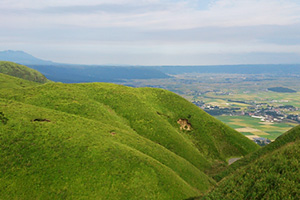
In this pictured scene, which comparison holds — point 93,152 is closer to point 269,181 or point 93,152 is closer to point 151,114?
point 269,181

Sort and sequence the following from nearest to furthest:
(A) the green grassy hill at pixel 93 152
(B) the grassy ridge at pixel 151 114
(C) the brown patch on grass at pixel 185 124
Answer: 1. (A) the green grassy hill at pixel 93 152
2. (B) the grassy ridge at pixel 151 114
3. (C) the brown patch on grass at pixel 185 124

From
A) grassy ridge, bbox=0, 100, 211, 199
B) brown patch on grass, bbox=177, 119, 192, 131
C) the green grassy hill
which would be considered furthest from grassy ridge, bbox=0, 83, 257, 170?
grassy ridge, bbox=0, 100, 211, 199

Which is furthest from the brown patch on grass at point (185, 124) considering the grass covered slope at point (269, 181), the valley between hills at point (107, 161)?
the grass covered slope at point (269, 181)

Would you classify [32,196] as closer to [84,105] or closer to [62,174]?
[62,174]

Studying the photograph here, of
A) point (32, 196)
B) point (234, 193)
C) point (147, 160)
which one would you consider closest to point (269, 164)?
point (234, 193)

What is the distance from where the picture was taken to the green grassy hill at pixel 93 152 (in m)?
36.3

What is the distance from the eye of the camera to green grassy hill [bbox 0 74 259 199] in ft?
119

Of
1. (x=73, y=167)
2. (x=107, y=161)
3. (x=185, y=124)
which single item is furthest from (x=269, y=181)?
(x=185, y=124)

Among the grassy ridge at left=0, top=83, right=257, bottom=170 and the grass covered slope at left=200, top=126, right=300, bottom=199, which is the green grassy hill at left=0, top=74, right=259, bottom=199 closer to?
the grassy ridge at left=0, top=83, right=257, bottom=170

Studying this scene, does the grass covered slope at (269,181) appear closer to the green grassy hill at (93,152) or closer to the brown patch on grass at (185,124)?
the green grassy hill at (93,152)

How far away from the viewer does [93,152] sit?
1703 inches

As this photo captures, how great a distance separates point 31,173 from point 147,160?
2154cm

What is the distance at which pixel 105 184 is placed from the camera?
37.2m

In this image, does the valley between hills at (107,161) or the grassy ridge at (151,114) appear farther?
the grassy ridge at (151,114)
